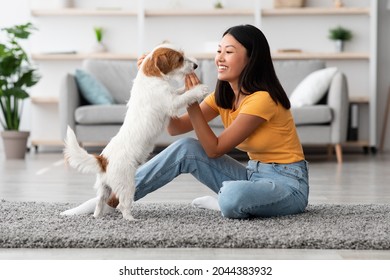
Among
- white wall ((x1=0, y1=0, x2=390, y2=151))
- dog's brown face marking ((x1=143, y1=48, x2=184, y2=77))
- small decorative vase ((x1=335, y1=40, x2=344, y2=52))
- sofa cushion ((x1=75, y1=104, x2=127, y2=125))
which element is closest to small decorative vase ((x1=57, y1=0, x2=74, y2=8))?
white wall ((x1=0, y1=0, x2=390, y2=151))

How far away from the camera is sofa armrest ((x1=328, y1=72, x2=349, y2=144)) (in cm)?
582

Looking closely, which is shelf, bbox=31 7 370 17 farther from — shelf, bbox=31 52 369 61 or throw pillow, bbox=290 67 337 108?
throw pillow, bbox=290 67 337 108

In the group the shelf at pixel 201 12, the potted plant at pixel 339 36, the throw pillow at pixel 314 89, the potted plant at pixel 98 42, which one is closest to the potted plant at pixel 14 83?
the potted plant at pixel 98 42

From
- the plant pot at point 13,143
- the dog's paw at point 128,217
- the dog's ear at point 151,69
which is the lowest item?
the plant pot at point 13,143

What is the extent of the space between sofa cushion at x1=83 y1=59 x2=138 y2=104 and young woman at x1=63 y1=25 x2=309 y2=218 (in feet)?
12.4

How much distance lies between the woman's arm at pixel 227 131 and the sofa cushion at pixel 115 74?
153 inches

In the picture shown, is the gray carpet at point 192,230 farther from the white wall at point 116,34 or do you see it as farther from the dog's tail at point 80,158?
the white wall at point 116,34

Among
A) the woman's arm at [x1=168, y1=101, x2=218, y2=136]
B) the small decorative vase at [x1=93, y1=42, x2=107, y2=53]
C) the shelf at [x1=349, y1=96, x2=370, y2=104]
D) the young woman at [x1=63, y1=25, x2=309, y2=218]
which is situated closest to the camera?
the young woman at [x1=63, y1=25, x2=309, y2=218]

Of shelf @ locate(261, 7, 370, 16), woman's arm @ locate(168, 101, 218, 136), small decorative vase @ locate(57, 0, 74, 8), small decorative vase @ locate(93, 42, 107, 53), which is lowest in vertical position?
woman's arm @ locate(168, 101, 218, 136)

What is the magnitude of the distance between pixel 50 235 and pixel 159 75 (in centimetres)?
69

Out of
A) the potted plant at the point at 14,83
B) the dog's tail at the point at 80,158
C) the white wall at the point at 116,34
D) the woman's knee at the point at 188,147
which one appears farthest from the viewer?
the white wall at the point at 116,34

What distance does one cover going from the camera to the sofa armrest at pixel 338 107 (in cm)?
582

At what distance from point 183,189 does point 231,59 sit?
134cm

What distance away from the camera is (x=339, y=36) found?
7055 millimetres
